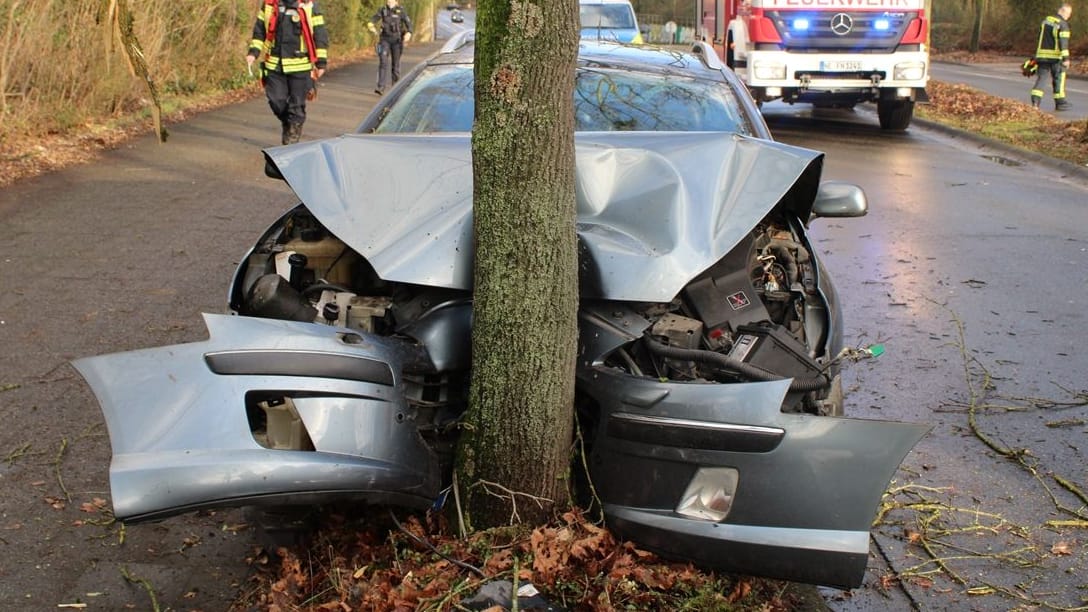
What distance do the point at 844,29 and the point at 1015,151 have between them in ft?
9.46

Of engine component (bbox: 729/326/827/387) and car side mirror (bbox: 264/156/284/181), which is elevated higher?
car side mirror (bbox: 264/156/284/181)

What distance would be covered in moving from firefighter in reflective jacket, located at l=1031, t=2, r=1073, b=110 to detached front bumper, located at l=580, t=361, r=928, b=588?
1755 centimetres

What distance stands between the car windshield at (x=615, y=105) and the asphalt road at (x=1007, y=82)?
47.7ft

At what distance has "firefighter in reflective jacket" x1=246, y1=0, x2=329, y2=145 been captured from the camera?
1130 centimetres

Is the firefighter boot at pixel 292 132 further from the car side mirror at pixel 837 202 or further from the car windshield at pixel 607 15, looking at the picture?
the car side mirror at pixel 837 202

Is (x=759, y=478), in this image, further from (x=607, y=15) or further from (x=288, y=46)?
(x=607, y=15)

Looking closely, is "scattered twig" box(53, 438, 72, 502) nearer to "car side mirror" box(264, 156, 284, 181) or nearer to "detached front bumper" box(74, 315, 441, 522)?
"detached front bumper" box(74, 315, 441, 522)

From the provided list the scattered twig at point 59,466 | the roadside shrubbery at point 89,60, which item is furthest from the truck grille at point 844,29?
the scattered twig at point 59,466

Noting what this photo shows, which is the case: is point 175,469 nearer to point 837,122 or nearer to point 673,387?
point 673,387

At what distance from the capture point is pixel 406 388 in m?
3.52

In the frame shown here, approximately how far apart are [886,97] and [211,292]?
38.1ft

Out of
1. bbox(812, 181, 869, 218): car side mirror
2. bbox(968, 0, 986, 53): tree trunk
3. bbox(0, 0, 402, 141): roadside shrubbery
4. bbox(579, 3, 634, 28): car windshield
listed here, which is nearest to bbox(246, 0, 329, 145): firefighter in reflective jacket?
→ bbox(0, 0, 402, 141): roadside shrubbery

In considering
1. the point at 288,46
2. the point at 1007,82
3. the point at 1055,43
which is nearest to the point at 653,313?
the point at 288,46

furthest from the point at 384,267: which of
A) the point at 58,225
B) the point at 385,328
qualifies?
the point at 58,225
